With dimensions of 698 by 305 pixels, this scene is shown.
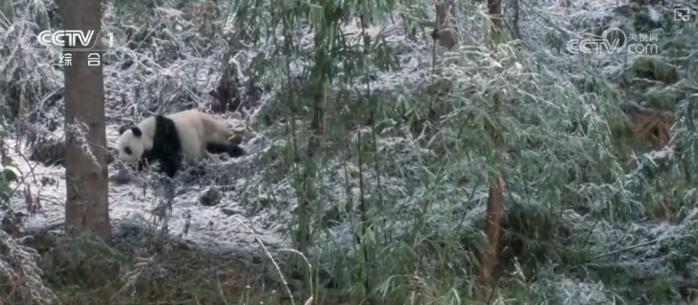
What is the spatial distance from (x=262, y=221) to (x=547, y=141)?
1.97 metres

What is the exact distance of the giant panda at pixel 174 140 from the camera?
7477mm

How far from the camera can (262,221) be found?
607 cm

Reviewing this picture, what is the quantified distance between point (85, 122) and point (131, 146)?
2.35 m

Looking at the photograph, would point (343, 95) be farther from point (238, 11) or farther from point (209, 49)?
point (209, 49)

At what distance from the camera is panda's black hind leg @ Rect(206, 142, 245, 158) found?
7.65 m

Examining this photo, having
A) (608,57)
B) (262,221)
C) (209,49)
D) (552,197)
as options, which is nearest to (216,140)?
(209,49)

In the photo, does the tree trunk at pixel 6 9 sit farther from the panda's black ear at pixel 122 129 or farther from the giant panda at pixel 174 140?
the panda's black ear at pixel 122 129

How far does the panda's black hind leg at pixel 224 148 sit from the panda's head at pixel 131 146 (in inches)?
20.3

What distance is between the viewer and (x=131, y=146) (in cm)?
745

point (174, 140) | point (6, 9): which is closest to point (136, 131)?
point (174, 140)
